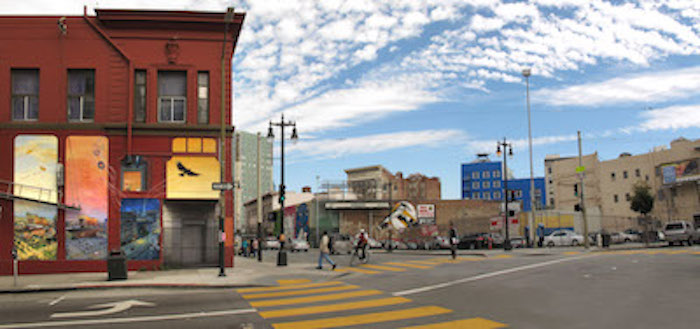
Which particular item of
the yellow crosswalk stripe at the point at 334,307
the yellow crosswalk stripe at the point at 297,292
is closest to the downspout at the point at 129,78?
the yellow crosswalk stripe at the point at 297,292

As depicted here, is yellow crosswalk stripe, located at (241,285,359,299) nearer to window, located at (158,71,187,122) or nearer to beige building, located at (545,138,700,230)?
window, located at (158,71,187,122)

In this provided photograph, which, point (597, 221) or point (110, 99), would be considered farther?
point (597, 221)

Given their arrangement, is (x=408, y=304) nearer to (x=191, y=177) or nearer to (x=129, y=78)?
(x=191, y=177)

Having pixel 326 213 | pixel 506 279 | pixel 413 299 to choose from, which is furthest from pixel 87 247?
pixel 326 213

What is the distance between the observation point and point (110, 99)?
23.5 m

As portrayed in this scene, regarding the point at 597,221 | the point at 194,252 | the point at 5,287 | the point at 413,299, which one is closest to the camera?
the point at 413,299

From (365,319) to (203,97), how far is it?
16361 millimetres

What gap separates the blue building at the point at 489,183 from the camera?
12988 centimetres

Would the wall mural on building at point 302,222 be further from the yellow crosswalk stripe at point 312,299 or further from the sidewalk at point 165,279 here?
the yellow crosswalk stripe at point 312,299

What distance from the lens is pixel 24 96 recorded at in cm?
2323

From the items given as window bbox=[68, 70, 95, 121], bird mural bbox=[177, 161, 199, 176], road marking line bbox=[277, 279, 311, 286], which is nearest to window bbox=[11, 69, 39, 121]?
window bbox=[68, 70, 95, 121]

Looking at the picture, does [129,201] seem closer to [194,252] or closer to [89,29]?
[194,252]

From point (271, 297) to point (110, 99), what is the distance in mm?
13714

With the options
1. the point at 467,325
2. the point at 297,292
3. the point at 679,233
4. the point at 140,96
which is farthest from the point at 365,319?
the point at 679,233
